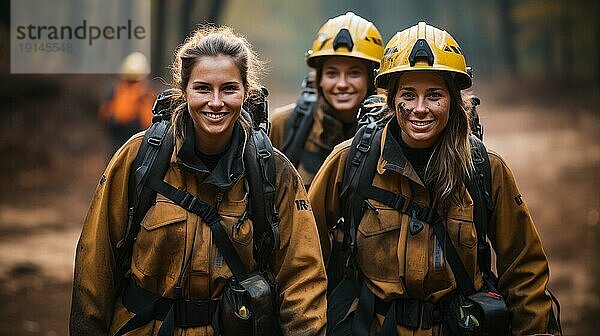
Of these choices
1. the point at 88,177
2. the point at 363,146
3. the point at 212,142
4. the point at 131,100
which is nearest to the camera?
the point at 212,142

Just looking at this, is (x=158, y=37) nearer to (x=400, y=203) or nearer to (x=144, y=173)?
(x=400, y=203)

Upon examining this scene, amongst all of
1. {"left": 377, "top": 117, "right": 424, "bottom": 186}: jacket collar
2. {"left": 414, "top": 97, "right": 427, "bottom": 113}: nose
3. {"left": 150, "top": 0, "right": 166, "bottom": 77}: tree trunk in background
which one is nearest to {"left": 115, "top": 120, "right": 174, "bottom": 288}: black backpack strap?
{"left": 377, "top": 117, "right": 424, "bottom": 186}: jacket collar

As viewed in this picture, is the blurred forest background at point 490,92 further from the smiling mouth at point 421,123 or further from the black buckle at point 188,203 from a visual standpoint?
the black buckle at point 188,203

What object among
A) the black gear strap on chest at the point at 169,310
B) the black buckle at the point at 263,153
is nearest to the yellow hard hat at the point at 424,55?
the black buckle at the point at 263,153

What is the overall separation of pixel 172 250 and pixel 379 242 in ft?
3.09

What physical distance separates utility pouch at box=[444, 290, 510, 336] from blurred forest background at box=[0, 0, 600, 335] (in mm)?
6256

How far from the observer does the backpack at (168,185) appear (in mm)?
4234

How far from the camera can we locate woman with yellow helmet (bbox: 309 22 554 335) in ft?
15.0

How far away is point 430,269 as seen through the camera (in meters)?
4.54

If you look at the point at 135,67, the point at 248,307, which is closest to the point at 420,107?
the point at 248,307

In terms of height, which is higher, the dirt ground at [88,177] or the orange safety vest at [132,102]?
the orange safety vest at [132,102]

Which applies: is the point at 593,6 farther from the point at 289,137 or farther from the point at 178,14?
the point at 289,137

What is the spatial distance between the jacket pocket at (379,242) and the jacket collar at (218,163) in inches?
26.3

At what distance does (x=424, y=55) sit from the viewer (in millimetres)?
4578
